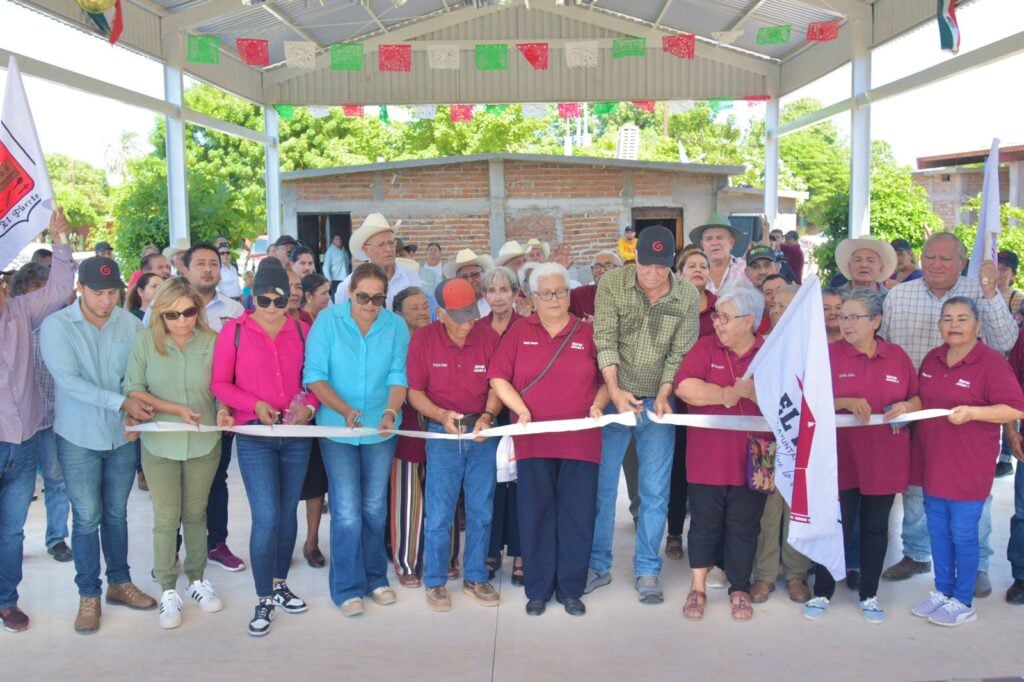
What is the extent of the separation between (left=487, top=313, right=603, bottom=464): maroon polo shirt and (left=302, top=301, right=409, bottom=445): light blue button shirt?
1.83 feet

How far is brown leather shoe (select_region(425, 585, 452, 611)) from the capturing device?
5121mm

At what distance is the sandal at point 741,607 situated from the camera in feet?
16.2

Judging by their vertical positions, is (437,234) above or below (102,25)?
below

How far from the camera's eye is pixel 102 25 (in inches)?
460

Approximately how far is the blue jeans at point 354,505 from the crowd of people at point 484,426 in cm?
2

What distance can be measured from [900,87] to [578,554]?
1197cm

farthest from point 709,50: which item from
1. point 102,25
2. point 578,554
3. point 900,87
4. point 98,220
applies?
point 98,220

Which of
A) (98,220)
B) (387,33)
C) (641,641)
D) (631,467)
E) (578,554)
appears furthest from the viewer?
(98,220)

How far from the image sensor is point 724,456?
4.91 metres

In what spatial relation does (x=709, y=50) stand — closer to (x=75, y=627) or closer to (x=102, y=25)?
(x=102, y=25)

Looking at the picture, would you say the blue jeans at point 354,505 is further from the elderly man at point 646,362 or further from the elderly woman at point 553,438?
the elderly man at point 646,362

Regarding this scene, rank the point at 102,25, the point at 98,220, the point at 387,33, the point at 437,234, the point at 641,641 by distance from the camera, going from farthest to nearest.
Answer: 1. the point at 98,220
2. the point at 387,33
3. the point at 437,234
4. the point at 102,25
5. the point at 641,641

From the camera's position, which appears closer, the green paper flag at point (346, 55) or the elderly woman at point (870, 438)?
the elderly woman at point (870, 438)

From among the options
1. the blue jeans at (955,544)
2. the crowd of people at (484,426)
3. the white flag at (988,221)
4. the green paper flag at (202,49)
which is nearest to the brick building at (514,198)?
the green paper flag at (202,49)
